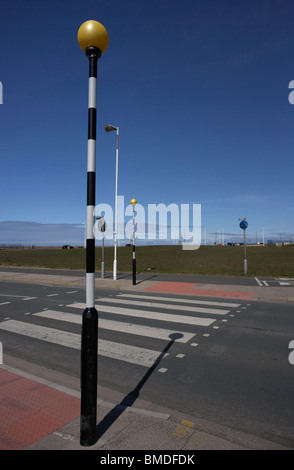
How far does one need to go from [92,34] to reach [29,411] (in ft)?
15.7

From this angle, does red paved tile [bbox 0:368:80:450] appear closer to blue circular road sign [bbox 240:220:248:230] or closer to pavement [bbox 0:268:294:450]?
pavement [bbox 0:268:294:450]

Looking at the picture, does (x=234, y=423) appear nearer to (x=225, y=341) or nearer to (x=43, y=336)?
(x=225, y=341)

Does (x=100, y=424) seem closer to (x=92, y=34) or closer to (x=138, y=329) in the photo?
(x=138, y=329)

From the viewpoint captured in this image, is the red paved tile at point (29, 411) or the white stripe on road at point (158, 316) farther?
the white stripe on road at point (158, 316)

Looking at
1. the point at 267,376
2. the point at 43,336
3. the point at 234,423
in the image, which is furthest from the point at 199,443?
the point at 43,336

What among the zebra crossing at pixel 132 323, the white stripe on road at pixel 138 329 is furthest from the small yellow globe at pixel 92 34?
the white stripe on road at pixel 138 329

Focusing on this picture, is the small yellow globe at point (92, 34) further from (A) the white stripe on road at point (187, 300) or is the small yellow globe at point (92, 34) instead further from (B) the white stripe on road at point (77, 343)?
(A) the white stripe on road at point (187, 300)

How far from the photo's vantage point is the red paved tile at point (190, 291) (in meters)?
12.5

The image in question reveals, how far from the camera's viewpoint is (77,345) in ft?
22.9

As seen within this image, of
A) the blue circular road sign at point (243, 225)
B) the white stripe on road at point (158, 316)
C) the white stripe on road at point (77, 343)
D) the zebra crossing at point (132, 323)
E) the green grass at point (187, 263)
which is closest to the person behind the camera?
the white stripe on road at point (77, 343)

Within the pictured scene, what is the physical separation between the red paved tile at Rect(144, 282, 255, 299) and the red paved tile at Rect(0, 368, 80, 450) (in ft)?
29.6

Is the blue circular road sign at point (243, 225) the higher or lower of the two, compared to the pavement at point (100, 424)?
higher

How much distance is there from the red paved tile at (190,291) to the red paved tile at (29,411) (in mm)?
9013
